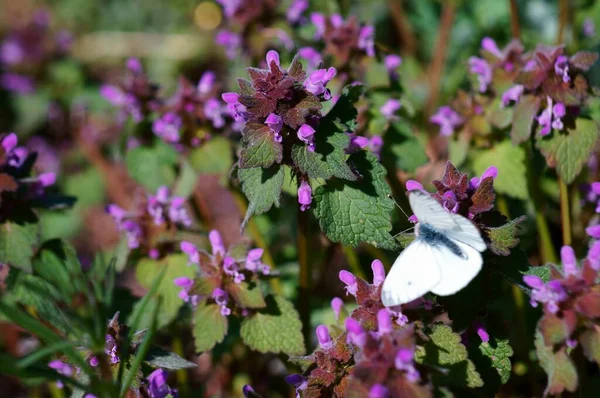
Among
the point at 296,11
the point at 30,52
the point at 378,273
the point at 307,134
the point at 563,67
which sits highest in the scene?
the point at 307,134

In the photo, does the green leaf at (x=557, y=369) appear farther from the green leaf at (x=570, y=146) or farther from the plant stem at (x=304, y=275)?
the plant stem at (x=304, y=275)

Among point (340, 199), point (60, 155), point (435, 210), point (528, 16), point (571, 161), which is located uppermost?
point (435, 210)

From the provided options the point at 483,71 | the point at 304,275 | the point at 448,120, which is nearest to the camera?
the point at 304,275

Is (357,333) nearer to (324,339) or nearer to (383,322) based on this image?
(383,322)

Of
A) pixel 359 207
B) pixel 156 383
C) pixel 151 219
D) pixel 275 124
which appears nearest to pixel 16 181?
pixel 151 219

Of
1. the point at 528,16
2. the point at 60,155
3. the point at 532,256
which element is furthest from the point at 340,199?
the point at 60,155

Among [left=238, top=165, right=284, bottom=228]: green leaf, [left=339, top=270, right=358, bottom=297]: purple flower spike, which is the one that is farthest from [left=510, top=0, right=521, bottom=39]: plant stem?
[left=339, top=270, right=358, bottom=297]: purple flower spike

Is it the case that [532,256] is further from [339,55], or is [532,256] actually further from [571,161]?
[339,55]

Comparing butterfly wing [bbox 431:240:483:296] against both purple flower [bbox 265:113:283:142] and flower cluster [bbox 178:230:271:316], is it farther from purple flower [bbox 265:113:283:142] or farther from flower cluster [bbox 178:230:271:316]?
flower cluster [bbox 178:230:271:316]
